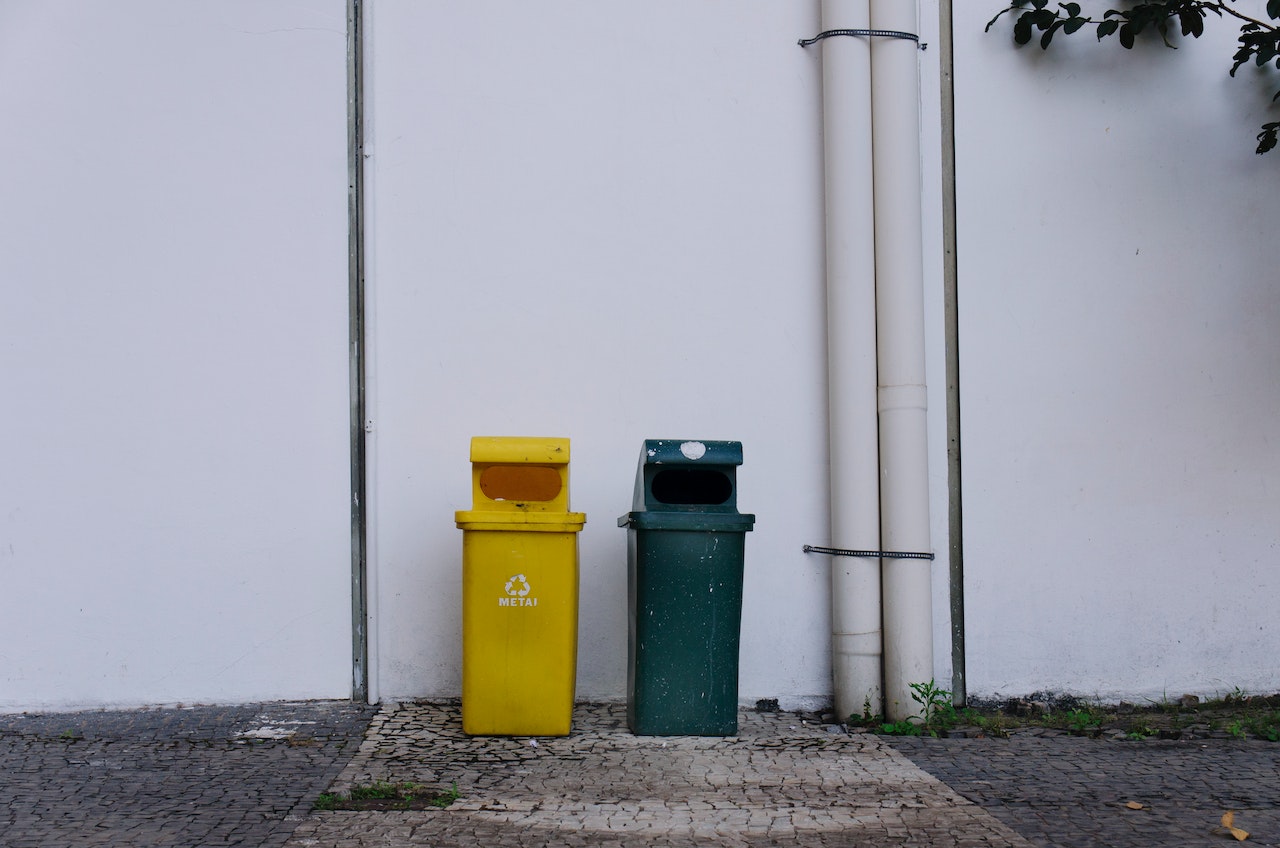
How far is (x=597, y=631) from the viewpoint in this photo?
215 inches

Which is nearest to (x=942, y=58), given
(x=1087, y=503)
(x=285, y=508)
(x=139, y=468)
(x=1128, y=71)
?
(x=1128, y=71)

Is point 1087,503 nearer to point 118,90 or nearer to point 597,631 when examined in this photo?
point 597,631

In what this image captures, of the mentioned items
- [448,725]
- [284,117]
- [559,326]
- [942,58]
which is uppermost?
[942,58]

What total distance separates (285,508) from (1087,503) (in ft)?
13.3

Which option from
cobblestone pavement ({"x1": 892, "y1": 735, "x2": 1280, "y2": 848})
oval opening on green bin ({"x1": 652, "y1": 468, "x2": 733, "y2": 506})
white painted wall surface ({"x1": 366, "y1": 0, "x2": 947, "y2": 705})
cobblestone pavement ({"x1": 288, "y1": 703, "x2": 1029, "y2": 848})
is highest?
white painted wall surface ({"x1": 366, "y1": 0, "x2": 947, "y2": 705})

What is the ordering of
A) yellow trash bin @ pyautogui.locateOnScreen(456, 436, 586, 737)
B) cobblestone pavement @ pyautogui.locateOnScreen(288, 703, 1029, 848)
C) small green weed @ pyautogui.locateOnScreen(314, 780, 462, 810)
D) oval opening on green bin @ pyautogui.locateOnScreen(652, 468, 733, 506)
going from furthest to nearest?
oval opening on green bin @ pyautogui.locateOnScreen(652, 468, 733, 506)
yellow trash bin @ pyautogui.locateOnScreen(456, 436, 586, 737)
small green weed @ pyautogui.locateOnScreen(314, 780, 462, 810)
cobblestone pavement @ pyautogui.locateOnScreen(288, 703, 1029, 848)

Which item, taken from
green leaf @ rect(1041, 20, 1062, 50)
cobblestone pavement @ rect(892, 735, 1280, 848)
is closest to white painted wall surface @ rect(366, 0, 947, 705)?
cobblestone pavement @ rect(892, 735, 1280, 848)

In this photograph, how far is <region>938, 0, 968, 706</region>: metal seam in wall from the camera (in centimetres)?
555

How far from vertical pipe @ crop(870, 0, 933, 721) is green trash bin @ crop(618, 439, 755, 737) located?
894 mm

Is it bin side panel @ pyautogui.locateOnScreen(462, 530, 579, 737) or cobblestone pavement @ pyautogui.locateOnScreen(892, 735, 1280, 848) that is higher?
bin side panel @ pyautogui.locateOnScreen(462, 530, 579, 737)

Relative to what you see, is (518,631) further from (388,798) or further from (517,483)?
Answer: (388,798)

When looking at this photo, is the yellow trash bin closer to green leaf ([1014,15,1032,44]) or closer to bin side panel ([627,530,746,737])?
bin side panel ([627,530,746,737])

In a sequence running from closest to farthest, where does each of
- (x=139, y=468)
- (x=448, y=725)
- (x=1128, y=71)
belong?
(x=448, y=725), (x=139, y=468), (x=1128, y=71)

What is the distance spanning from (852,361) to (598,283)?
132 centimetres
